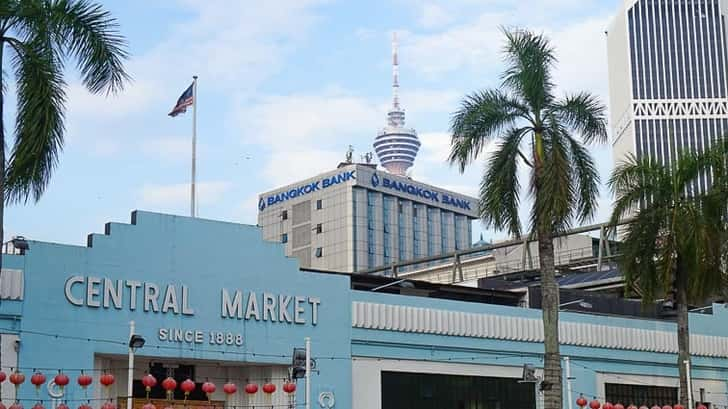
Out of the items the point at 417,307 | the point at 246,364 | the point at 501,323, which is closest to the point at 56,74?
the point at 246,364

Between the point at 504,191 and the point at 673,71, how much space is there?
473 ft

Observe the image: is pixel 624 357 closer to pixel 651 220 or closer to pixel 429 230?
pixel 651 220

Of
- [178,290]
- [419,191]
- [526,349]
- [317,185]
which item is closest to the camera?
[178,290]

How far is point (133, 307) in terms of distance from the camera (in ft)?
111

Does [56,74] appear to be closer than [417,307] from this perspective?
Yes

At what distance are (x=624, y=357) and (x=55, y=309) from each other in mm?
23663

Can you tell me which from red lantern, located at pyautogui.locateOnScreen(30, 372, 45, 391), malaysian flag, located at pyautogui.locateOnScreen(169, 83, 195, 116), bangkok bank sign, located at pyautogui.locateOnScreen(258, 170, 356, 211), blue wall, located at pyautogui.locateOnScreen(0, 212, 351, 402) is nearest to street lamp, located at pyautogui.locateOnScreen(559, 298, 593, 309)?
blue wall, located at pyautogui.locateOnScreen(0, 212, 351, 402)

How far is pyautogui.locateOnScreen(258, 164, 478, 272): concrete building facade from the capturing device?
146375mm

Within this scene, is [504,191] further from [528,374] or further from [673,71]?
[673,71]

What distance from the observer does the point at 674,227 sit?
41.0 meters

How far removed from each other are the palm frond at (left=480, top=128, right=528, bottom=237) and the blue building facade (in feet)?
16.4

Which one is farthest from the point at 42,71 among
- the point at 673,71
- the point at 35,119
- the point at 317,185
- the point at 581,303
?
the point at 673,71

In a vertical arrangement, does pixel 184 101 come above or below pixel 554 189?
above

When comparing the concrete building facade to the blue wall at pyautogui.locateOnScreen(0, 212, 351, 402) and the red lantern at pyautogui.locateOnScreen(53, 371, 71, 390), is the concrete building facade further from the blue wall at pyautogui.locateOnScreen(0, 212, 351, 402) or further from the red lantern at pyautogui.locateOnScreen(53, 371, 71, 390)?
the red lantern at pyautogui.locateOnScreen(53, 371, 71, 390)
